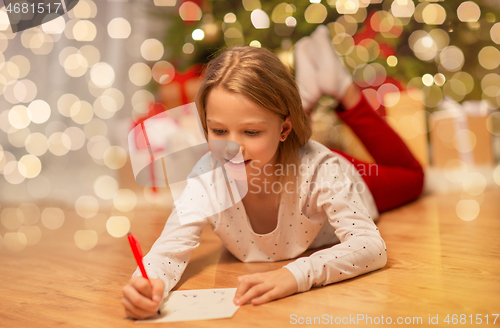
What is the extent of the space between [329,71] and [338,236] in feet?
2.07

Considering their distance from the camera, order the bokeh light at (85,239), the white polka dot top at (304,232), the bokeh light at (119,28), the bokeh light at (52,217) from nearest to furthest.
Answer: the white polka dot top at (304,232)
the bokeh light at (85,239)
the bokeh light at (52,217)
the bokeh light at (119,28)

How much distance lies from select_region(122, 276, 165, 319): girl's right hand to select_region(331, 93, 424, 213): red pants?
0.78 m

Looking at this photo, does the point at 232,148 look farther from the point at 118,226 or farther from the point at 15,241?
the point at 15,241

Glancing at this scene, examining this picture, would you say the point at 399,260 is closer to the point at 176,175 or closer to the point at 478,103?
the point at 176,175

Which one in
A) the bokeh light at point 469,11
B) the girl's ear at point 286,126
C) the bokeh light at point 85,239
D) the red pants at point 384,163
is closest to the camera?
the girl's ear at point 286,126

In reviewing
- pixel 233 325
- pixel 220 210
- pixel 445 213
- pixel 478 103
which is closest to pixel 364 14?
pixel 478 103

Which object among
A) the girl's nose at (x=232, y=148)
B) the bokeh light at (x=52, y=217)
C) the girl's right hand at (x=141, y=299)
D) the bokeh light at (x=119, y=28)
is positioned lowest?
the bokeh light at (x=52, y=217)

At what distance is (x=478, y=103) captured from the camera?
A: 1850 mm

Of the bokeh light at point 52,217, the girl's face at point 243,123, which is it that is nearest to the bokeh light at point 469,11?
the girl's face at point 243,123

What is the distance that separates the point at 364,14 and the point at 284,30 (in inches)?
18.6

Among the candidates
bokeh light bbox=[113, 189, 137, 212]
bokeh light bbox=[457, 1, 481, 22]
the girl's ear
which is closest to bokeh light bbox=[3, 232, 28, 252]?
bokeh light bbox=[113, 189, 137, 212]

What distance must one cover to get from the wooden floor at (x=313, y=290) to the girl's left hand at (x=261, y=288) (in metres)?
0.01

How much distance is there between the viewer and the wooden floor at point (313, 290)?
593mm

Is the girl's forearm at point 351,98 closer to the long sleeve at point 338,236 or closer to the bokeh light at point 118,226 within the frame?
the long sleeve at point 338,236
